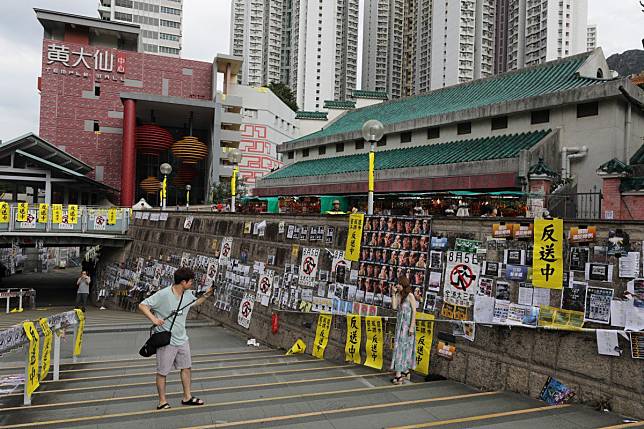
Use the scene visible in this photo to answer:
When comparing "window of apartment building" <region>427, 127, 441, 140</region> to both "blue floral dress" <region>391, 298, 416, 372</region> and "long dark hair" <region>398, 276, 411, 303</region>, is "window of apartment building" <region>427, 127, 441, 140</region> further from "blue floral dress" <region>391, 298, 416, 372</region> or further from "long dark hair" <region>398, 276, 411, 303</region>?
"blue floral dress" <region>391, 298, 416, 372</region>

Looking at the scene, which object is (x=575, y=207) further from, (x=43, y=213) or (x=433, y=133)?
(x=43, y=213)

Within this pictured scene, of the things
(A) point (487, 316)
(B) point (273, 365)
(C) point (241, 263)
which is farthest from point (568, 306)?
(C) point (241, 263)

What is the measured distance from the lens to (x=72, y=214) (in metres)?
22.1

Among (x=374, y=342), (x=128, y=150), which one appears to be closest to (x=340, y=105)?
(x=128, y=150)

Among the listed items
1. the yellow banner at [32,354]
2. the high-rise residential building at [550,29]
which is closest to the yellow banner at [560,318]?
the yellow banner at [32,354]

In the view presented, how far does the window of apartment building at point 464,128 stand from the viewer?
21547mm

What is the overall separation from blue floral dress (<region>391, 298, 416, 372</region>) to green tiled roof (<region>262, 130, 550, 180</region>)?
12525 mm

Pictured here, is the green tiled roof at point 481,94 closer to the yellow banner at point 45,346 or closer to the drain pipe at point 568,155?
the drain pipe at point 568,155

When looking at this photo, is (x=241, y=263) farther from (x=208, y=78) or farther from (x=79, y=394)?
(x=208, y=78)

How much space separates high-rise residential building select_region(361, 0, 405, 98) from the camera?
121 metres

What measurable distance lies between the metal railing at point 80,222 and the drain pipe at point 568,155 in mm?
20361

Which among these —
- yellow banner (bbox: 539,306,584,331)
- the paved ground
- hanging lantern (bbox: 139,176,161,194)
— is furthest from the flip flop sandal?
hanging lantern (bbox: 139,176,161,194)

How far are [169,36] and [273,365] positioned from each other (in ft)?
312

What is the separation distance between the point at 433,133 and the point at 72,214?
18.0 meters
